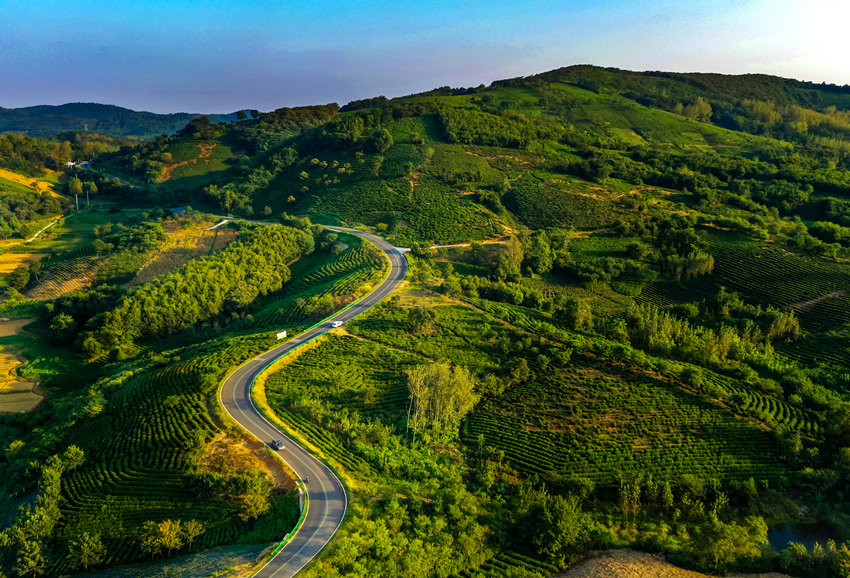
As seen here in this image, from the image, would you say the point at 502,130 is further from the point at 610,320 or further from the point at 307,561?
the point at 307,561

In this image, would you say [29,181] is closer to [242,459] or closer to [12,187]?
[12,187]

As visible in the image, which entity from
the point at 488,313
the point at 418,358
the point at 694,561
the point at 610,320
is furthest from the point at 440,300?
the point at 694,561

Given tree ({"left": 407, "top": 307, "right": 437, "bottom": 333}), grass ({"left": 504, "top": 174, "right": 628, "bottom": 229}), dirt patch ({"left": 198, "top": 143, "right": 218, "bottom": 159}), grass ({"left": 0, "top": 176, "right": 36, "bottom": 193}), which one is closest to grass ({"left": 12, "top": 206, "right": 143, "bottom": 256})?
grass ({"left": 0, "top": 176, "right": 36, "bottom": 193})

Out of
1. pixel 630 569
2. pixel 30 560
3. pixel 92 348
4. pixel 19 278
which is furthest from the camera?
pixel 19 278

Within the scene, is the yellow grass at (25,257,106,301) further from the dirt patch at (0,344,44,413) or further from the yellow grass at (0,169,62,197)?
the yellow grass at (0,169,62,197)

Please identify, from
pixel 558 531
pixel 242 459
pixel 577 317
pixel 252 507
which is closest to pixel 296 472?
pixel 252 507
